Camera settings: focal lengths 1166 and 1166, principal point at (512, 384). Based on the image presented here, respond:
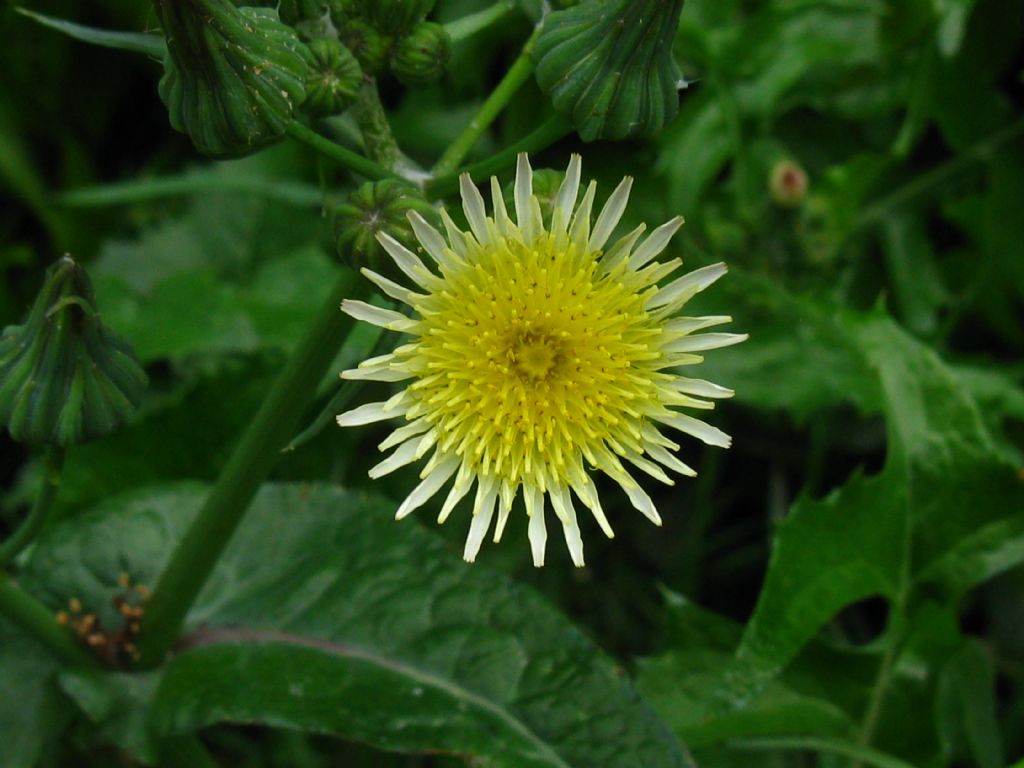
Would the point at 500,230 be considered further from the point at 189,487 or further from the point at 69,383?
the point at 189,487

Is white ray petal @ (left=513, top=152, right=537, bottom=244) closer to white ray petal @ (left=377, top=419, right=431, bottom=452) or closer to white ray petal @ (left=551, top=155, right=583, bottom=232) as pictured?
white ray petal @ (left=551, top=155, right=583, bottom=232)

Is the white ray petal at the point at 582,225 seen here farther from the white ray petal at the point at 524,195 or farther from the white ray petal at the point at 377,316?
the white ray petal at the point at 377,316

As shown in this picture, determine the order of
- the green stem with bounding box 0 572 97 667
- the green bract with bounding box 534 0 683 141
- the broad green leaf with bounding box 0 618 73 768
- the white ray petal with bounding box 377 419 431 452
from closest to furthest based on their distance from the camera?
the green bract with bounding box 534 0 683 141, the white ray petal with bounding box 377 419 431 452, the green stem with bounding box 0 572 97 667, the broad green leaf with bounding box 0 618 73 768

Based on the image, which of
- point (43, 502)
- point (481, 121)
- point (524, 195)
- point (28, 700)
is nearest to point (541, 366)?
point (524, 195)

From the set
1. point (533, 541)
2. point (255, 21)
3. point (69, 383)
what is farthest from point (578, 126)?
point (69, 383)

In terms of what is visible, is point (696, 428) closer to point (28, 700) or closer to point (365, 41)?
point (365, 41)

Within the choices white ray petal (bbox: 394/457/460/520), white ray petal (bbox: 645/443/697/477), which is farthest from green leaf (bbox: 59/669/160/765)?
white ray petal (bbox: 645/443/697/477)

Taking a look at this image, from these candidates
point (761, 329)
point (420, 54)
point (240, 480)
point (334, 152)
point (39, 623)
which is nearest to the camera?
point (334, 152)
